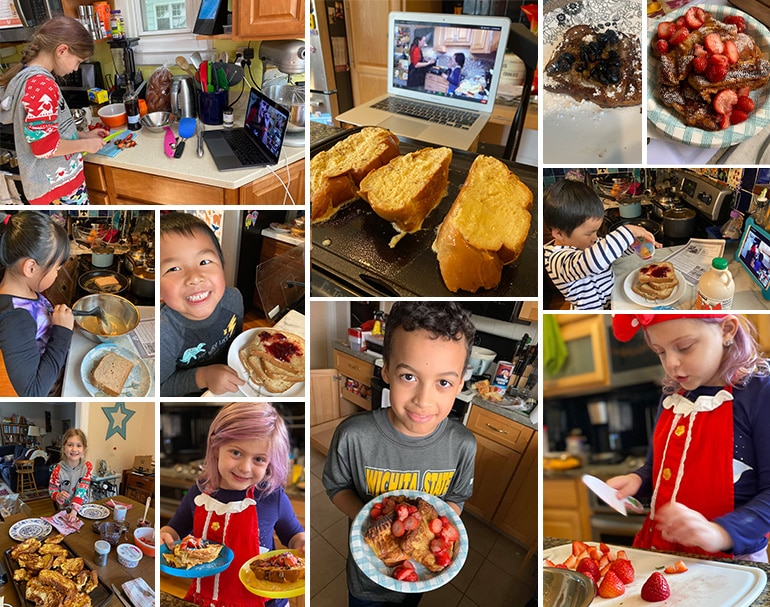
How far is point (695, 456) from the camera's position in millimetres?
1344

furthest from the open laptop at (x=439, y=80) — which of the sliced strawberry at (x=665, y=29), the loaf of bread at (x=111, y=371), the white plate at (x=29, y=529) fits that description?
the white plate at (x=29, y=529)

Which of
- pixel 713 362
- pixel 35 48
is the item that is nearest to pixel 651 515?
pixel 713 362

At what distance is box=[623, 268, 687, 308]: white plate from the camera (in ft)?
4.41

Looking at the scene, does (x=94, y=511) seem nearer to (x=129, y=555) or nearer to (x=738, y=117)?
(x=129, y=555)

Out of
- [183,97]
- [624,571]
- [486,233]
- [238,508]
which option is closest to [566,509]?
[624,571]

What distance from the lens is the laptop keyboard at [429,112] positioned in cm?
147

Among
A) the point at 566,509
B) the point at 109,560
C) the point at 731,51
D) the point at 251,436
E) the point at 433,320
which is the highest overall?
the point at 731,51

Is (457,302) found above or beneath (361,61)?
beneath

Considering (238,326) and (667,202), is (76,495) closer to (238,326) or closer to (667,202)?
(238,326)

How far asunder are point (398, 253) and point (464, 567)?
0.77m

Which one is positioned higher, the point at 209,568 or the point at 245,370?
the point at 245,370

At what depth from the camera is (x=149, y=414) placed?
147 centimetres

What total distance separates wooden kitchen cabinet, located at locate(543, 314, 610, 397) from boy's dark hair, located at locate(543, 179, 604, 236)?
21 centimetres

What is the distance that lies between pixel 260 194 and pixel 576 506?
1.10m
